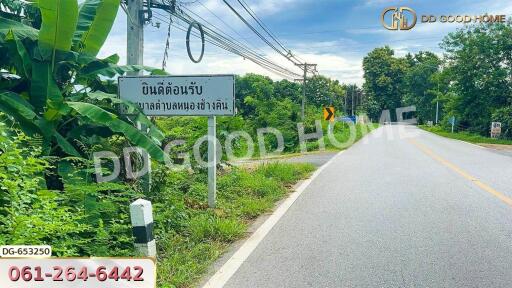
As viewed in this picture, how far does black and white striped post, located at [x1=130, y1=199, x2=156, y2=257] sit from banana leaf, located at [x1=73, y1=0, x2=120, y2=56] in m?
4.03

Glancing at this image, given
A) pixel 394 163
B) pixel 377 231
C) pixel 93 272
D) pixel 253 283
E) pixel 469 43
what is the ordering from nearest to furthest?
pixel 93 272, pixel 253 283, pixel 377 231, pixel 394 163, pixel 469 43

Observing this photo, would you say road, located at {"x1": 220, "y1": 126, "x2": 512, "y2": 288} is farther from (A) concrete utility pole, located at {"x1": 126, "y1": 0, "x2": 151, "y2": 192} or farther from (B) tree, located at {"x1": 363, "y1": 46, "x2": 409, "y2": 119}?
(B) tree, located at {"x1": 363, "y1": 46, "x2": 409, "y2": 119}

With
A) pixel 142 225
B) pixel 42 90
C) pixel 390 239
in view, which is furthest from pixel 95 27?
pixel 390 239

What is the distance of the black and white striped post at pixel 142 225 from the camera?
460 centimetres

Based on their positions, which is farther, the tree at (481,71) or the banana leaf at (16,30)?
the tree at (481,71)

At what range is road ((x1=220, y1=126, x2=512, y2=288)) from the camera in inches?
189

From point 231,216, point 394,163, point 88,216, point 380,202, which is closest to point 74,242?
point 88,216

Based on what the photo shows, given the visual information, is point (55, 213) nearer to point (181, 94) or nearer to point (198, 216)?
point (198, 216)

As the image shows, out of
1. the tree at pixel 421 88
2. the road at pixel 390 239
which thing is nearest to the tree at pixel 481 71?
the road at pixel 390 239

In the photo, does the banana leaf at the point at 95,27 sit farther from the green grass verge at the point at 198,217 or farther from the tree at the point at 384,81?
the tree at the point at 384,81

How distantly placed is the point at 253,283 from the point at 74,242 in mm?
Result: 1768

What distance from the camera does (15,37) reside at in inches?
265

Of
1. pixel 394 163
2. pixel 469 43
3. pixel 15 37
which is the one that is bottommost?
pixel 394 163

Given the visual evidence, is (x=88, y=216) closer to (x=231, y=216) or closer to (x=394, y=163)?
(x=231, y=216)
